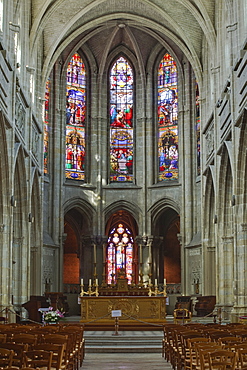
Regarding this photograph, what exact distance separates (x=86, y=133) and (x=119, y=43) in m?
6.24

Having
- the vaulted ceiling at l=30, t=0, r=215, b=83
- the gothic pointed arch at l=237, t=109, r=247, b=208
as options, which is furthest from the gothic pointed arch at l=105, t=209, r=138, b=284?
the gothic pointed arch at l=237, t=109, r=247, b=208

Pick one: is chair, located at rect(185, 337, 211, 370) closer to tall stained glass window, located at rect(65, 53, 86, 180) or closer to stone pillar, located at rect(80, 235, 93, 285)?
stone pillar, located at rect(80, 235, 93, 285)

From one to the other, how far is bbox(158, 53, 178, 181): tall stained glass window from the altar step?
1788cm

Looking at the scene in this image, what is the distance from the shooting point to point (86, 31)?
38.5 metres

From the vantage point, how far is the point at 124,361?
1695 centimetres

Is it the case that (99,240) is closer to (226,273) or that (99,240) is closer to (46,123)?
(46,123)

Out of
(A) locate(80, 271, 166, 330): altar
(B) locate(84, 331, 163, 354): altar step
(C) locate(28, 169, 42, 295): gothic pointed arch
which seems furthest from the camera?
(C) locate(28, 169, 42, 295): gothic pointed arch

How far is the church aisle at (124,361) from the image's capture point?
15344mm

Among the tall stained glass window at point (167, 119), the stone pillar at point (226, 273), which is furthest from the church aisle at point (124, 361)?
the tall stained glass window at point (167, 119)

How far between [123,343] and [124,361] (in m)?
3.76

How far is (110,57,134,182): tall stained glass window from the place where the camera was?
40156mm

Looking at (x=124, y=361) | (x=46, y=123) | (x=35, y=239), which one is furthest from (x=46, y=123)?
(x=124, y=361)

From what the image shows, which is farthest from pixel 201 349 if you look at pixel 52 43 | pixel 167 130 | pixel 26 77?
pixel 167 130

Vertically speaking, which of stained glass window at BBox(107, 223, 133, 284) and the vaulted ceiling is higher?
the vaulted ceiling
